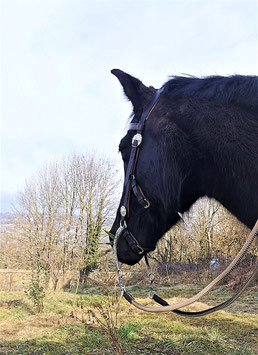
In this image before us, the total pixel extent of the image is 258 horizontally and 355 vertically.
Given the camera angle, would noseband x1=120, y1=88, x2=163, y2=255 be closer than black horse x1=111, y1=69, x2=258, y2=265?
No

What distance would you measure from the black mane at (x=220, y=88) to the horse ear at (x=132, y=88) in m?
0.18

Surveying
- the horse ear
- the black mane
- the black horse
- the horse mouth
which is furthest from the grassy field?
the black mane

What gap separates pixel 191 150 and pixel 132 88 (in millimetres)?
610

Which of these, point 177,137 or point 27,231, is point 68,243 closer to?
point 27,231

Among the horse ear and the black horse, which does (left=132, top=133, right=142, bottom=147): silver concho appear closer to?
the black horse

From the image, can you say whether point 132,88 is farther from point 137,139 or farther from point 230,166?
point 230,166

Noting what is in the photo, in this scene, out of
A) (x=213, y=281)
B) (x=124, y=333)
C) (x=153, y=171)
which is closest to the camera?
(x=213, y=281)

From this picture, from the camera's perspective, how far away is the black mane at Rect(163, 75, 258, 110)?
1.66 meters

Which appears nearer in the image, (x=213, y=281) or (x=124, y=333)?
(x=213, y=281)

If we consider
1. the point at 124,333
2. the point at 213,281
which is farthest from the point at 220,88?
the point at 124,333

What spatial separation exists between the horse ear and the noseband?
107 millimetres

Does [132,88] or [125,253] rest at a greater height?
[132,88]

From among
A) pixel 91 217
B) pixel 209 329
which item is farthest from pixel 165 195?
pixel 91 217

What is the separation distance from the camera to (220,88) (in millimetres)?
1739
